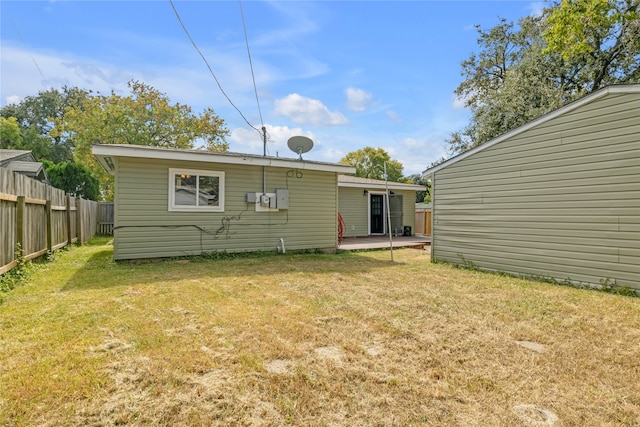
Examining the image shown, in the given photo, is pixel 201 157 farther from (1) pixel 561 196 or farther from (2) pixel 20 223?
(1) pixel 561 196

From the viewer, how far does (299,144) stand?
28.3 feet

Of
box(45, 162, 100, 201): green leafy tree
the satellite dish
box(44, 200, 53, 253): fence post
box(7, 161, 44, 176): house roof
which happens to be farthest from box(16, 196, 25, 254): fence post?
box(45, 162, 100, 201): green leafy tree

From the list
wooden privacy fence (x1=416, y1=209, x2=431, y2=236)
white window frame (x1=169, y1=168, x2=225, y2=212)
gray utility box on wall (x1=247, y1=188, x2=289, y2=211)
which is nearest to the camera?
white window frame (x1=169, y1=168, x2=225, y2=212)

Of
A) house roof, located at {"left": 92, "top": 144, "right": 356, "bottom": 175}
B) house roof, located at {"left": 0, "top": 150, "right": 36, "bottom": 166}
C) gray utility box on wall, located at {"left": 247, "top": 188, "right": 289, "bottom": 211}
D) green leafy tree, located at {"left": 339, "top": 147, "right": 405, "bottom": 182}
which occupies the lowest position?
gray utility box on wall, located at {"left": 247, "top": 188, "right": 289, "bottom": 211}

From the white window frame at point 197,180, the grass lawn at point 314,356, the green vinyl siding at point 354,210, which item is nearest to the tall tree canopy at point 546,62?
the green vinyl siding at point 354,210

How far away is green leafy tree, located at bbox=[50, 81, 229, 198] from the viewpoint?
1850 centimetres

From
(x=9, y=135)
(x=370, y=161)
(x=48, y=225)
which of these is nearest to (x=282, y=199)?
(x=48, y=225)

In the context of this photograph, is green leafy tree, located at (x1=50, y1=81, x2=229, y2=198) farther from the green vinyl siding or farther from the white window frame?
the white window frame

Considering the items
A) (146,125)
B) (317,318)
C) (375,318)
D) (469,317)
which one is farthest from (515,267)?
(146,125)

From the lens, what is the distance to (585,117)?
5191mm

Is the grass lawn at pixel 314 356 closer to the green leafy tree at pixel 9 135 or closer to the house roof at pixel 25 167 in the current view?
the house roof at pixel 25 167

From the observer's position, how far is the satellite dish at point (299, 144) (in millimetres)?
8570

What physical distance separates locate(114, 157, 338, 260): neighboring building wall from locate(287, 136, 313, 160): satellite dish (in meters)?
0.57

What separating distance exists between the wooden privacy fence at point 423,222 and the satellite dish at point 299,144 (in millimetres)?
9030
